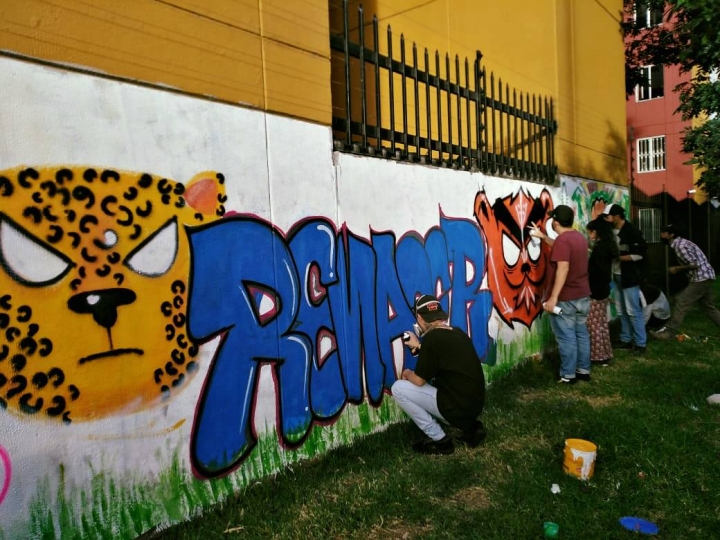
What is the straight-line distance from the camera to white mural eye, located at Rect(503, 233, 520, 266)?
6.25m

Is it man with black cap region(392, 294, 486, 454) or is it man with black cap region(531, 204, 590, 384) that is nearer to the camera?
man with black cap region(392, 294, 486, 454)

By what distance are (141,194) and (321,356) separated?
1701 millimetres

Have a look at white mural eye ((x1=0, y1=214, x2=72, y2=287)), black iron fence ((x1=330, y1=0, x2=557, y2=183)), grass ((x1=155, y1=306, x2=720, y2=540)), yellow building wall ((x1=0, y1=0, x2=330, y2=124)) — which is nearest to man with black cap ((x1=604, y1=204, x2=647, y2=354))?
black iron fence ((x1=330, y1=0, x2=557, y2=183))

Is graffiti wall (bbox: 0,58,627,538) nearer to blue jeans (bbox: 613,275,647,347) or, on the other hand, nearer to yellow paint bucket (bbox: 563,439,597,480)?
yellow paint bucket (bbox: 563,439,597,480)

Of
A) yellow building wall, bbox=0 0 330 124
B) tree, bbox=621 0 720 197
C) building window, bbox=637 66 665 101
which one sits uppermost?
building window, bbox=637 66 665 101

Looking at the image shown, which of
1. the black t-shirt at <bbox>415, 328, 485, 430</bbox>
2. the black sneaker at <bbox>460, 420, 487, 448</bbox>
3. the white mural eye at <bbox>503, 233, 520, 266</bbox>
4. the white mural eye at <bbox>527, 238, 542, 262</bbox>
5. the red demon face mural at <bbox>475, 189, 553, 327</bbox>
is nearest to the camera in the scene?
the black t-shirt at <bbox>415, 328, 485, 430</bbox>

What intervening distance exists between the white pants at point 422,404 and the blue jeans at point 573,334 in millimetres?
2371

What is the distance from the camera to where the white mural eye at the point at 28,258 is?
2283 mm

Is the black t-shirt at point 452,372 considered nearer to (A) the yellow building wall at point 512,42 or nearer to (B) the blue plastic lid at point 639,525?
(B) the blue plastic lid at point 639,525

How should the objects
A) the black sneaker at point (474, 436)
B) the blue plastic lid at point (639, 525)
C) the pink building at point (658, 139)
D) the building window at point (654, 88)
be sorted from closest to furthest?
1. the blue plastic lid at point (639, 525)
2. the black sneaker at point (474, 436)
3. the pink building at point (658, 139)
4. the building window at point (654, 88)

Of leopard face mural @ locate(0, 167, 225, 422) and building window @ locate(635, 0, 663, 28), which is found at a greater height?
building window @ locate(635, 0, 663, 28)

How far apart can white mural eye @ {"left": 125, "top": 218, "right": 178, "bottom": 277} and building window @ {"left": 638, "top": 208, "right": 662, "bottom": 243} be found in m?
12.8

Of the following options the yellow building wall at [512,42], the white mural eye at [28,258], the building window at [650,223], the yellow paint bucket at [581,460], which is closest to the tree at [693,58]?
the yellow building wall at [512,42]

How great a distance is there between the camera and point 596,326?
6414 mm
